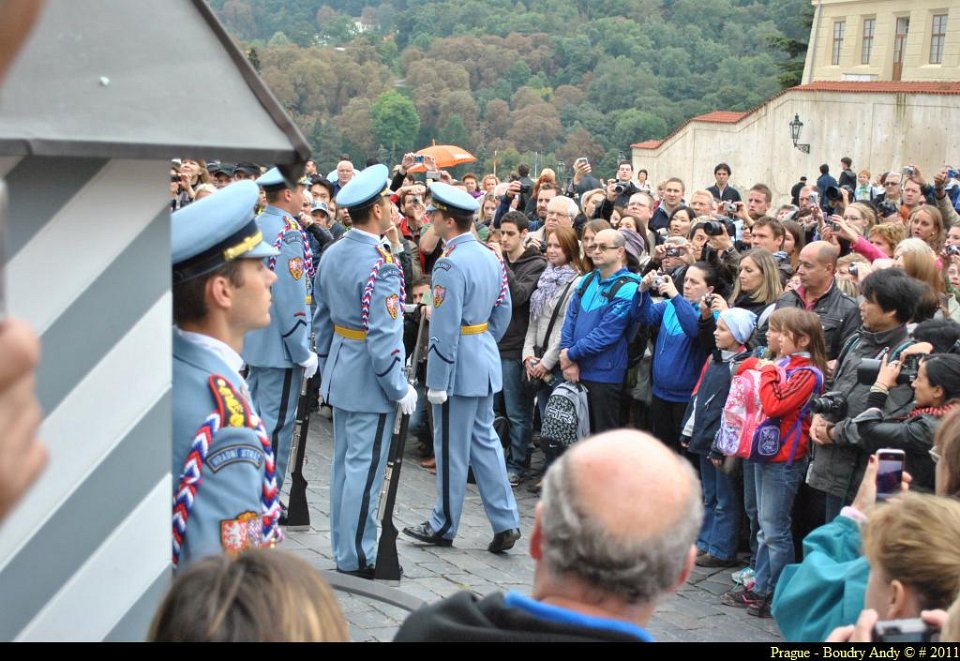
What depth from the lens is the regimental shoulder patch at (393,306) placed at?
6.35 metres

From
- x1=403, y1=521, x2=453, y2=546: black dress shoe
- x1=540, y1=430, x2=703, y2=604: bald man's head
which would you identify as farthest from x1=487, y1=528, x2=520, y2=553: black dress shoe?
x1=540, y1=430, x2=703, y2=604: bald man's head

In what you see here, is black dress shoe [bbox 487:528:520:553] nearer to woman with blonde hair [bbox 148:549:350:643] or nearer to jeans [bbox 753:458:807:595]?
jeans [bbox 753:458:807:595]

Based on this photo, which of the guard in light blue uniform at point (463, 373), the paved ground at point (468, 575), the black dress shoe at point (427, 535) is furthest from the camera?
the black dress shoe at point (427, 535)

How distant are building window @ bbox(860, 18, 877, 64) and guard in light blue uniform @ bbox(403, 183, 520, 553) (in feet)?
124

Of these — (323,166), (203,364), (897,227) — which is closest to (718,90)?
(323,166)

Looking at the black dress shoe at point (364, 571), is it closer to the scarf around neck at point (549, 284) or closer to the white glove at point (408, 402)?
the white glove at point (408, 402)

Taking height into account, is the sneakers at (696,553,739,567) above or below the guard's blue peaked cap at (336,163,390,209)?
below

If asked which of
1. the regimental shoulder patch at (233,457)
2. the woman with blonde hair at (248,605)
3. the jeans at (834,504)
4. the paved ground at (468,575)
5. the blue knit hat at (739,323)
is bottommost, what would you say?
the paved ground at (468,575)

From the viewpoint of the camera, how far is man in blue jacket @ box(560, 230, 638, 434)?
775cm

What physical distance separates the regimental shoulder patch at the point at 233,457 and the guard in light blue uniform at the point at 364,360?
3.45 meters

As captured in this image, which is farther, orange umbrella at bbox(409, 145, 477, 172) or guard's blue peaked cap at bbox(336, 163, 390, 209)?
orange umbrella at bbox(409, 145, 477, 172)

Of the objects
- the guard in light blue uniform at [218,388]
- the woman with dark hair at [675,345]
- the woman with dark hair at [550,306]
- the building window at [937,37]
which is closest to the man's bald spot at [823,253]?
the woman with dark hair at [675,345]

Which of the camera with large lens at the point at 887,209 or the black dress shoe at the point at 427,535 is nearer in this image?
the black dress shoe at the point at 427,535

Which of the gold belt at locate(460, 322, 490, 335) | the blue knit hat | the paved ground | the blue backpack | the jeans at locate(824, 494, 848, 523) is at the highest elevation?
the blue knit hat
